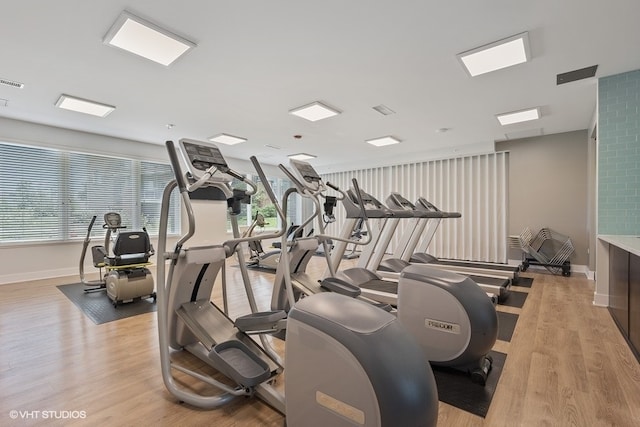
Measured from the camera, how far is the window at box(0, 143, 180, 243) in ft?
16.5

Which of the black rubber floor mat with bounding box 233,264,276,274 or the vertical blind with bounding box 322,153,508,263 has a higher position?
the vertical blind with bounding box 322,153,508,263

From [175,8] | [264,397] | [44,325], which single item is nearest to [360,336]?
[264,397]

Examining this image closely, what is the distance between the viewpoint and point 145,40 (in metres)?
2.71

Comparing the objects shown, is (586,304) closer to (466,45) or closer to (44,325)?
(466,45)

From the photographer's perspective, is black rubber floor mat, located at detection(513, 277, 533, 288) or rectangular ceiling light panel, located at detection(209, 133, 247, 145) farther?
rectangular ceiling light panel, located at detection(209, 133, 247, 145)

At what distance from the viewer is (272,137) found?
6121 millimetres

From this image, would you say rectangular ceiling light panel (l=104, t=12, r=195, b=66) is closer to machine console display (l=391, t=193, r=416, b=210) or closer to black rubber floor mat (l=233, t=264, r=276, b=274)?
machine console display (l=391, t=193, r=416, b=210)

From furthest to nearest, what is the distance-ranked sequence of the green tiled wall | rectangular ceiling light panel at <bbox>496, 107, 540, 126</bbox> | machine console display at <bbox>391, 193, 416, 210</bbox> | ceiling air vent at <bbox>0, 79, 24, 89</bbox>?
rectangular ceiling light panel at <bbox>496, 107, 540, 126</bbox>, machine console display at <bbox>391, 193, 416, 210</bbox>, ceiling air vent at <bbox>0, 79, 24, 89</bbox>, the green tiled wall

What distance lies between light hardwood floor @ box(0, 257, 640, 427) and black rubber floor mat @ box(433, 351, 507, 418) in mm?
47

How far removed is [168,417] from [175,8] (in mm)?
2764

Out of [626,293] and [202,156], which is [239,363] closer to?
[202,156]

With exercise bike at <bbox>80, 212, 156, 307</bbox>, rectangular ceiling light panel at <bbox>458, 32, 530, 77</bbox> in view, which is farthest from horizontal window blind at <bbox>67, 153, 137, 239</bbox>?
rectangular ceiling light panel at <bbox>458, 32, 530, 77</bbox>

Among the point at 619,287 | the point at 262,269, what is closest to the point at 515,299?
the point at 619,287
